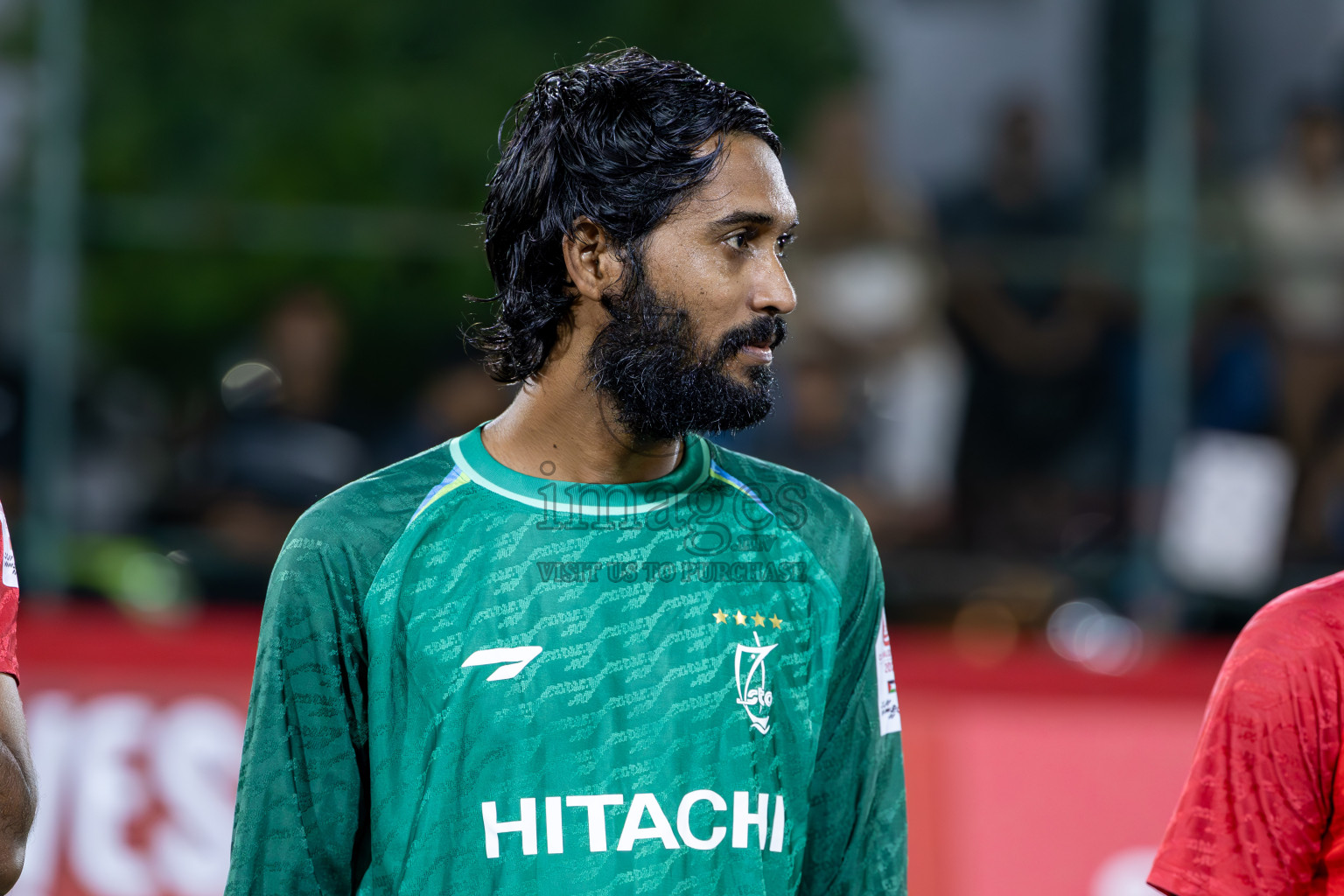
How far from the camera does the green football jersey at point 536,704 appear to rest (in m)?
2.61

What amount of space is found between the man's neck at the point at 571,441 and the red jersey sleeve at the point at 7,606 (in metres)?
0.75

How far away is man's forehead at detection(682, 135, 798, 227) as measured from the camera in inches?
108

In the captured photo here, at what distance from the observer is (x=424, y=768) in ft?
8.65

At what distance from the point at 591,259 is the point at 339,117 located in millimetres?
5170

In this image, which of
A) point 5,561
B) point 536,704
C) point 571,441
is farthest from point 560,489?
point 5,561

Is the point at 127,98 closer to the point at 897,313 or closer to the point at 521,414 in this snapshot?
the point at 897,313

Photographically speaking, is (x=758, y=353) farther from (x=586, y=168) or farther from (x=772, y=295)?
(x=586, y=168)

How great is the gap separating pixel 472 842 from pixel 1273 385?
5.60 meters

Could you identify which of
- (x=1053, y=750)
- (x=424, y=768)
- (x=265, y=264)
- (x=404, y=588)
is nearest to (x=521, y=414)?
(x=404, y=588)

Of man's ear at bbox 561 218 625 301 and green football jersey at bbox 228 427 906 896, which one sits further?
man's ear at bbox 561 218 625 301

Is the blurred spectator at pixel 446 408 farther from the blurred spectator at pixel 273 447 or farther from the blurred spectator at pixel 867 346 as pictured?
the blurred spectator at pixel 867 346

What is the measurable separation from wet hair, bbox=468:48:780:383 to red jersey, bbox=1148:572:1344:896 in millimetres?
1126

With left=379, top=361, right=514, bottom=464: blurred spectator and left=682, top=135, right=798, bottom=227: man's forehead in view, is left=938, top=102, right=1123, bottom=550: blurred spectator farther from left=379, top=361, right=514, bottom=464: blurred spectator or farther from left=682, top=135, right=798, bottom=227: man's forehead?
left=682, top=135, right=798, bottom=227: man's forehead

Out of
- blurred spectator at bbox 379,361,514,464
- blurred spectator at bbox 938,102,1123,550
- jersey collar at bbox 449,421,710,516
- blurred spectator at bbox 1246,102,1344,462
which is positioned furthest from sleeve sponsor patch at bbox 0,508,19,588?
blurred spectator at bbox 1246,102,1344,462
